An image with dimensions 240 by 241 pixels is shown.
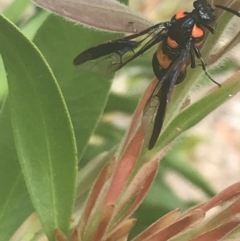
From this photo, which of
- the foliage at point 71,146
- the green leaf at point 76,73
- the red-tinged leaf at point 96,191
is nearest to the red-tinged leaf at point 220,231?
the foliage at point 71,146

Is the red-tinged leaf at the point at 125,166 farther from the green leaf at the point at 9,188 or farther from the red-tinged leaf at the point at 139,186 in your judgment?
the green leaf at the point at 9,188

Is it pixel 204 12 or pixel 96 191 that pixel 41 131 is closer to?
pixel 96 191

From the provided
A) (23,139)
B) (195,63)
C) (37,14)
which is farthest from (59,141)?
(37,14)

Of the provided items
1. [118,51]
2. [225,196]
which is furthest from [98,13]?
[225,196]

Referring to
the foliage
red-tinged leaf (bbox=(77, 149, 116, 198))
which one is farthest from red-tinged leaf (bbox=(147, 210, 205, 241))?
red-tinged leaf (bbox=(77, 149, 116, 198))

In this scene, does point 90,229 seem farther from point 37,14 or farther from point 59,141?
point 37,14

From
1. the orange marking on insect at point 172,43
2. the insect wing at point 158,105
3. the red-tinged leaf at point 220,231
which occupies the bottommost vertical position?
the red-tinged leaf at point 220,231
